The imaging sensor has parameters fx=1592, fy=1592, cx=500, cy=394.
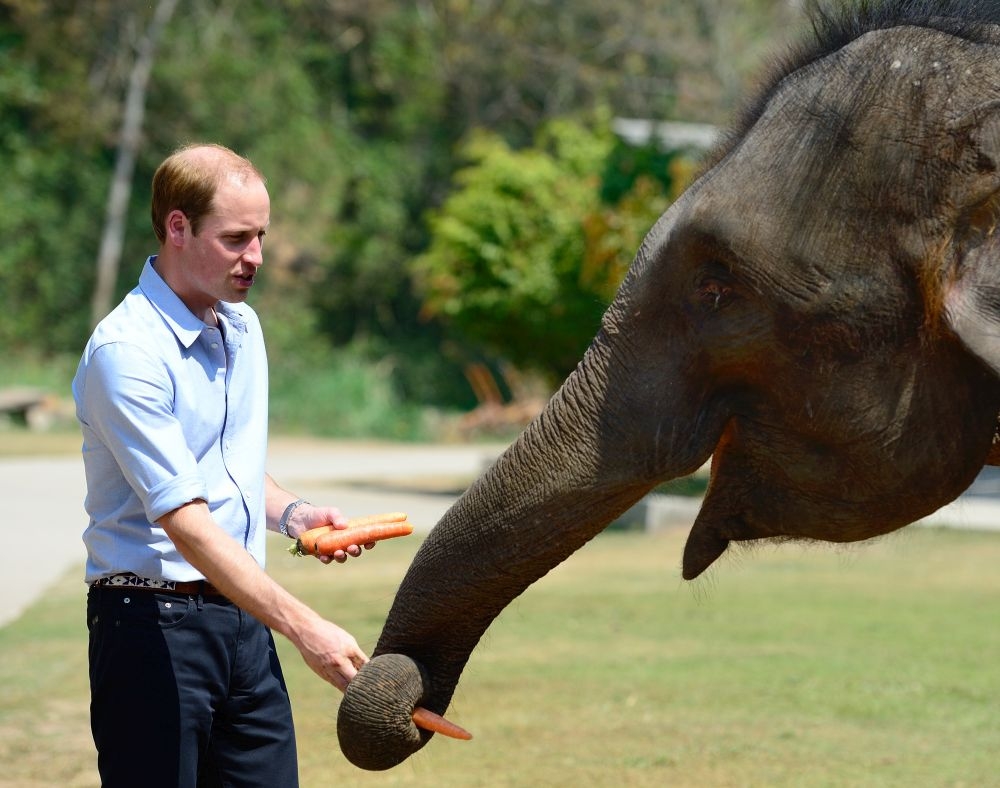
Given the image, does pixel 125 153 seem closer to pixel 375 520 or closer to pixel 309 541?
pixel 375 520

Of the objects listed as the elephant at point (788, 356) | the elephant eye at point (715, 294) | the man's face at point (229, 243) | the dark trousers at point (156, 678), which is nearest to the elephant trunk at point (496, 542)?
the elephant at point (788, 356)

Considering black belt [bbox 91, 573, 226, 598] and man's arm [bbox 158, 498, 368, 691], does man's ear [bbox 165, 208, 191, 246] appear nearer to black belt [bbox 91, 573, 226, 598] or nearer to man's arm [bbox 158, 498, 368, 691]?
man's arm [bbox 158, 498, 368, 691]

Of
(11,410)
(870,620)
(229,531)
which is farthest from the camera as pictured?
(11,410)

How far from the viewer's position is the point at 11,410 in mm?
27875

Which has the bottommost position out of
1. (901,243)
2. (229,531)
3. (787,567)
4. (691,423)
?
(787,567)

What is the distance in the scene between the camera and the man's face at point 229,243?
3541 millimetres

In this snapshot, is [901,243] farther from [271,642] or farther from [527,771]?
[527,771]

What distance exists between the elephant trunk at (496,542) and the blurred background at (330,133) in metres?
22.9

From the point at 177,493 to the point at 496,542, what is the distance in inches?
27.1

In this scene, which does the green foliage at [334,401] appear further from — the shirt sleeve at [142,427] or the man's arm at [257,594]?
the man's arm at [257,594]

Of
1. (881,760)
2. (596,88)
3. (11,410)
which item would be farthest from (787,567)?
(596,88)

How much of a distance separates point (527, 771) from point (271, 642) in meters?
2.17

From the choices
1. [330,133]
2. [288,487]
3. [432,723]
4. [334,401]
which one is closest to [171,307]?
[432,723]

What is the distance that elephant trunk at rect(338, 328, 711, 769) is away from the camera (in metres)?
3.29
